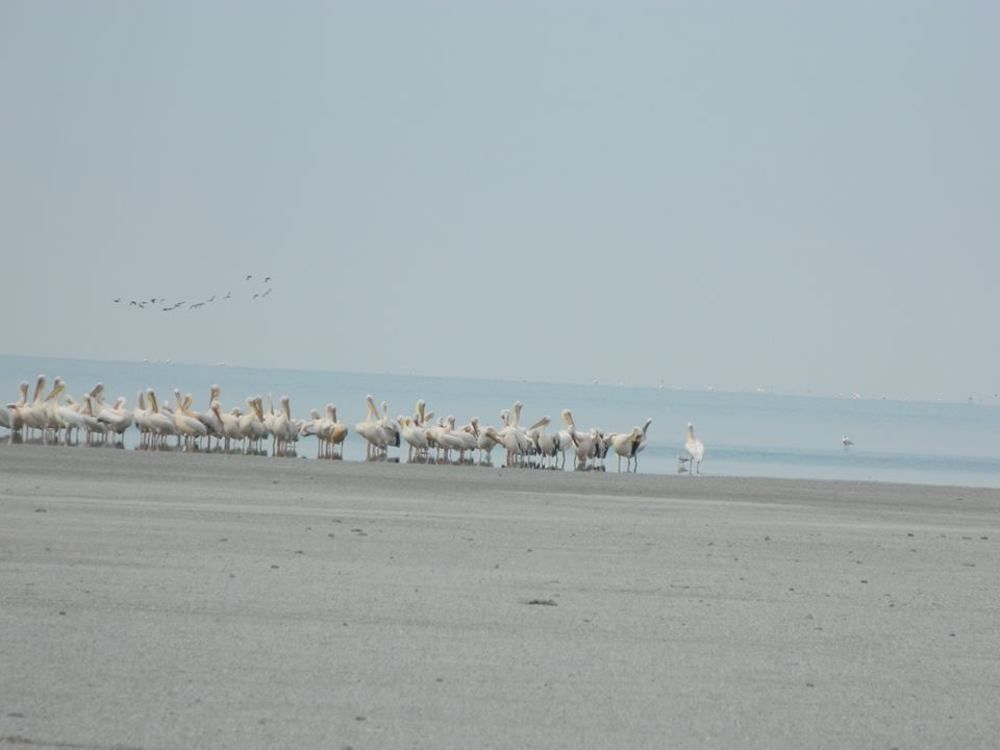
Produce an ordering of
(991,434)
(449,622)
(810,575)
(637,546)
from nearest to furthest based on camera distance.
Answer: (449,622), (810,575), (637,546), (991,434)

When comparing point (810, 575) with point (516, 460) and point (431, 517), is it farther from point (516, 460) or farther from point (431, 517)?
point (516, 460)

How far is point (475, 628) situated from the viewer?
1060cm

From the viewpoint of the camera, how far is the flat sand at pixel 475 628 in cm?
800

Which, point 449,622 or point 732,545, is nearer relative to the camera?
point 449,622

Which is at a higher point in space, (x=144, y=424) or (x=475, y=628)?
(x=144, y=424)

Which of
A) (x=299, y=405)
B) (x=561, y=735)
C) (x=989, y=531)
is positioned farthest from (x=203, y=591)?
(x=299, y=405)

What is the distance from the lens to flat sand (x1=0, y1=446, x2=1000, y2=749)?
7996 mm

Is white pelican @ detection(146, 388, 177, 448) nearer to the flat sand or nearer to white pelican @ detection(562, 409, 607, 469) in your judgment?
white pelican @ detection(562, 409, 607, 469)

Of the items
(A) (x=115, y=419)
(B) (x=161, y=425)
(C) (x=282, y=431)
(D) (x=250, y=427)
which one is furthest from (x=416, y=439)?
(A) (x=115, y=419)

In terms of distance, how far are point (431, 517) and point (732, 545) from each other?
3.38 m

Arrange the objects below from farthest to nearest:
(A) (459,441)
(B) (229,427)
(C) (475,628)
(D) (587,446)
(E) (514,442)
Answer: (D) (587,446)
(E) (514,442)
(B) (229,427)
(A) (459,441)
(C) (475,628)

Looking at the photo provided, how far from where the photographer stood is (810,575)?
1439 cm

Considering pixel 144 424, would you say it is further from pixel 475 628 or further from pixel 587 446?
pixel 475 628

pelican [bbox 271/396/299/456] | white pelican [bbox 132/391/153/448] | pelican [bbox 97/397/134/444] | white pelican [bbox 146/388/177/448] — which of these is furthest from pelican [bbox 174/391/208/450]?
pelican [bbox 271/396/299/456]
